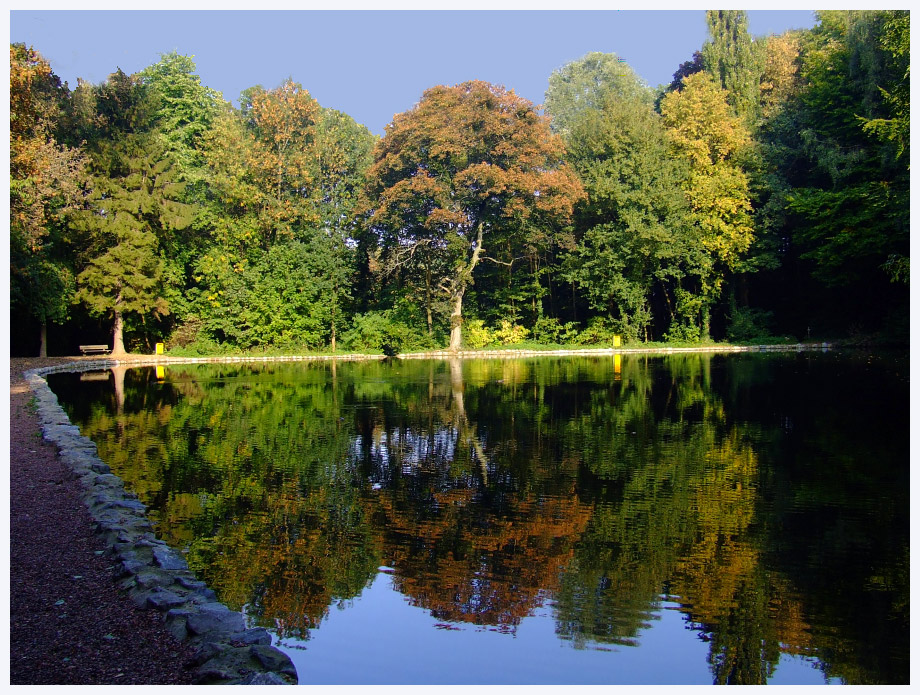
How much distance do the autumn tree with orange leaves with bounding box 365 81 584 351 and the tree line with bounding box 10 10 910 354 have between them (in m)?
0.09

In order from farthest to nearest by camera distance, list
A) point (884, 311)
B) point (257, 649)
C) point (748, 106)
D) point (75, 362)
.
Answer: point (748, 106)
point (884, 311)
point (75, 362)
point (257, 649)

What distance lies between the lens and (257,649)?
3.63 meters

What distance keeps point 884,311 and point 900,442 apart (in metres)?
22.2

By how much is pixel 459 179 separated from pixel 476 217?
8.63 feet

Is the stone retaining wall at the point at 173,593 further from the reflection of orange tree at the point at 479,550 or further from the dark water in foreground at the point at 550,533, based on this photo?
the reflection of orange tree at the point at 479,550

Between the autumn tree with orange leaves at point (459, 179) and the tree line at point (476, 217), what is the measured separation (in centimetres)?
9

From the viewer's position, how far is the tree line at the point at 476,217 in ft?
86.5

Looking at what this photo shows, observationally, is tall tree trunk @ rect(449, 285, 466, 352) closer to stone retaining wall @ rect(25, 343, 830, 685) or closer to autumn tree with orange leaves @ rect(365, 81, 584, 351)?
autumn tree with orange leaves @ rect(365, 81, 584, 351)

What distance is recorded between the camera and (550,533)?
227 inches

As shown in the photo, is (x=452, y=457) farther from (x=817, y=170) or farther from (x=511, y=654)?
(x=817, y=170)

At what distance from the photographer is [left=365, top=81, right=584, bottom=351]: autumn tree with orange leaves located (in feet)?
88.3

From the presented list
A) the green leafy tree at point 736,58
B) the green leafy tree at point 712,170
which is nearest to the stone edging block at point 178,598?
the green leafy tree at point 712,170

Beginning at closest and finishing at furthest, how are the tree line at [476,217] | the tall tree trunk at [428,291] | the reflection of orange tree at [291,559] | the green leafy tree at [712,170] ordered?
the reflection of orange tree at [291,559] → the tree line at [476,217] → the tall tree trunk at [428,291] → the green leafy tree at [712,170]

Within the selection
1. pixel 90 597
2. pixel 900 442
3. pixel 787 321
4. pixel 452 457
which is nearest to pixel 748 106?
pixel 787 321
